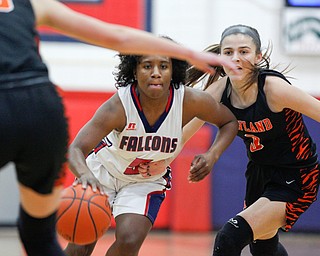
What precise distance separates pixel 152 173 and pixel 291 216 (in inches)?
35.2

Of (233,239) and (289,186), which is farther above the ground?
(289,186)

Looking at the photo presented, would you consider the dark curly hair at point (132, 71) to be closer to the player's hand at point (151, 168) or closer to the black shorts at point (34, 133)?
the player's hand at point (151, 168)

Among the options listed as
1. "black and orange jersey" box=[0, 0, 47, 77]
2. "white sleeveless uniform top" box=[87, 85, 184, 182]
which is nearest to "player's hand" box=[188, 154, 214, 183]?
"white sleeveless uniform top" box=[87, 85, 184, 182]

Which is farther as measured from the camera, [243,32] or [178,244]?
[178,244]

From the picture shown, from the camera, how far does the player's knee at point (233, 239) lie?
14.5 feet

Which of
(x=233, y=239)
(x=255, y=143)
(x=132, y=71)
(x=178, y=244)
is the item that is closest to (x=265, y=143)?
(x=255, y=143)

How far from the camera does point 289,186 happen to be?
184 inches

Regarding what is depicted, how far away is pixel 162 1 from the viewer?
8.64 meters

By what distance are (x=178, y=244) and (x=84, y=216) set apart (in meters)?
3.58

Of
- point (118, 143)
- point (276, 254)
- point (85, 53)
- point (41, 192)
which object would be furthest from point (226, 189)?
point (41, 192)

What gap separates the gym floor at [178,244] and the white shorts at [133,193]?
1896 mm

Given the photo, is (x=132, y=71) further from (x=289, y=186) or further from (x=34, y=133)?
(x=34, y=133)

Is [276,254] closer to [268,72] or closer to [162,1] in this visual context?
[268,72]

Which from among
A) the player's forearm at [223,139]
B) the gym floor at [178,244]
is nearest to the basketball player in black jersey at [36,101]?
the player's forearm at [223,139]
